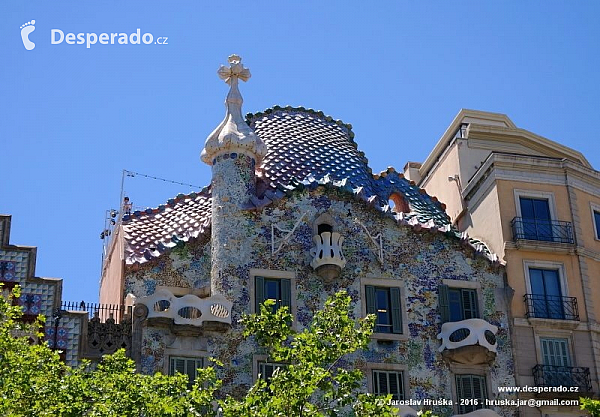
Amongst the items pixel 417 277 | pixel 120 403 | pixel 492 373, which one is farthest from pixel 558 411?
pixel 120 403

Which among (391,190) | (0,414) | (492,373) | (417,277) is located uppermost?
(391,190)

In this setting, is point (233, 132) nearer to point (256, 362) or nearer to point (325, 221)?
point (325, 221)

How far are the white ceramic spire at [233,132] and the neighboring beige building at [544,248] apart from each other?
19.9 ft

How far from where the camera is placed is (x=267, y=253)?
2969 centimetres

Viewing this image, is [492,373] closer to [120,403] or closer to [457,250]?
[457,250]

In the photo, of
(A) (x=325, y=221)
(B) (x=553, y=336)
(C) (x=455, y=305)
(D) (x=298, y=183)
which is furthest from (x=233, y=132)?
(B) (x=553, y=336)

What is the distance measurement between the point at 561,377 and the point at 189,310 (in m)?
8.89

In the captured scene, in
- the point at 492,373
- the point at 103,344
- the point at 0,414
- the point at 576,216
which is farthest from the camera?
the point at 576,216

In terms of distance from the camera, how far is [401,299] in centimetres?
2995

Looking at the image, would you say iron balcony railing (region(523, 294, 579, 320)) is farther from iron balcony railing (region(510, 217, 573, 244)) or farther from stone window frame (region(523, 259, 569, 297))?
iron balcony railing (region(510, 217, 573, 244))

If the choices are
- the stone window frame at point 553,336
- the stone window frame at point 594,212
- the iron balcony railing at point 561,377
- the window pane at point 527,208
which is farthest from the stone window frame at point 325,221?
the stone window frame at point 594,212

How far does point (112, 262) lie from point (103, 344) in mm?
4527

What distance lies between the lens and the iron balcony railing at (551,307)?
30.4 m

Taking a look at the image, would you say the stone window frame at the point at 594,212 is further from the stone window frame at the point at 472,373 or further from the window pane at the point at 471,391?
the window pane at the point at 471,391
